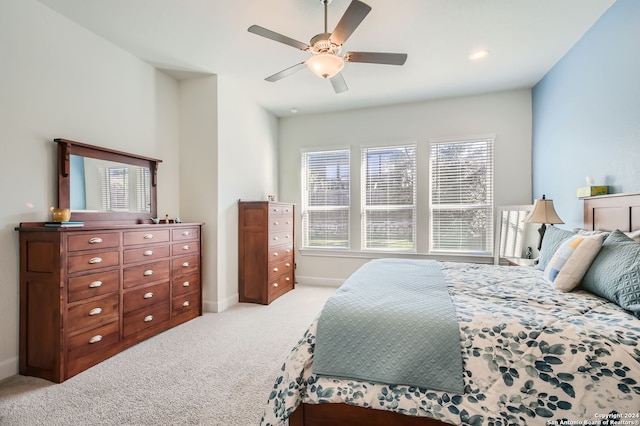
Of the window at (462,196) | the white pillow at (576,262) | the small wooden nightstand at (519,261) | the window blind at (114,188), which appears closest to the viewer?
the white pillow at (576,262)

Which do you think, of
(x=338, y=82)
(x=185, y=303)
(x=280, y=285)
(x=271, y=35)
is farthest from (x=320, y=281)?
(x=271, y=35)

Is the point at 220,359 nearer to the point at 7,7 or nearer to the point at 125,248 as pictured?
the point at 125,248

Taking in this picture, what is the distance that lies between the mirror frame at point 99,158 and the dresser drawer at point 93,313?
2.57 ft

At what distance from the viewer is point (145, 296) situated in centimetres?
268

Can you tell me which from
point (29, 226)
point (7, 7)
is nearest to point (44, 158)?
point (29, 226)

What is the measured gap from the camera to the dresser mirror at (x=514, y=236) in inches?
139

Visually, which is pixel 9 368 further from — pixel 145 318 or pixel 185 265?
pixel 185 265

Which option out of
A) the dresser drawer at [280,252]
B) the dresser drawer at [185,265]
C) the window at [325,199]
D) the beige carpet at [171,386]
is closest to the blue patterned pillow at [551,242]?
the beige carpet at [171,386]

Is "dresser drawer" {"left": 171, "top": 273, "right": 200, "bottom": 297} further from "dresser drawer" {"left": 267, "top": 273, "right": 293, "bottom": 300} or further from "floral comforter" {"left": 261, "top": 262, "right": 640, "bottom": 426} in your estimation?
"floral comforter" {"left": 261, "top": 262, "right": 640, "bottom": 426}

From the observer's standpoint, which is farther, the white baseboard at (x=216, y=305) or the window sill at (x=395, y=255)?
the window sill at (x=395, y=255)

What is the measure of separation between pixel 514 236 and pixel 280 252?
10.6 feet

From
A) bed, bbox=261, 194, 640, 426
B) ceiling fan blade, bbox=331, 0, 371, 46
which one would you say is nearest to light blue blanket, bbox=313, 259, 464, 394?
bed, bbox=261, 194, 640, 426

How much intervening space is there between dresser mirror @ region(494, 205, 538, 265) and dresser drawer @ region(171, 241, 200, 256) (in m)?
3.89

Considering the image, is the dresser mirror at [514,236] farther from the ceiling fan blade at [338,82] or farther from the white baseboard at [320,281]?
the ceiling fan blade at [338,82]
